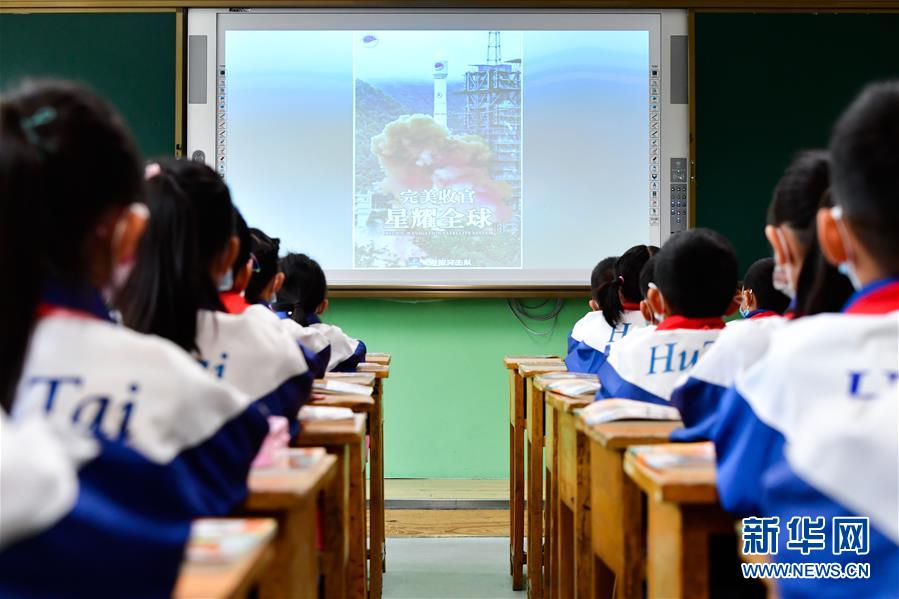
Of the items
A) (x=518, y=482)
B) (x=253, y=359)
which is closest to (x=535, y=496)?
(x=518, y=482)

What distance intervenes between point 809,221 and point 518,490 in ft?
6.77

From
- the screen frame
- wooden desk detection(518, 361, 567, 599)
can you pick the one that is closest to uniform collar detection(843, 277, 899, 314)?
wooden desk detection(518, 361, 567, 599)

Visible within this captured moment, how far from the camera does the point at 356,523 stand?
2096 mm

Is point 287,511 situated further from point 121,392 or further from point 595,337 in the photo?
point 595,337

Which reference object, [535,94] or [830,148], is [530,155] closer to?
[535,94]

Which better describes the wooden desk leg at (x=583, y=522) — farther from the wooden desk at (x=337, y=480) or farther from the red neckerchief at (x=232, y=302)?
the red neckerchief at (x=232, y=302)

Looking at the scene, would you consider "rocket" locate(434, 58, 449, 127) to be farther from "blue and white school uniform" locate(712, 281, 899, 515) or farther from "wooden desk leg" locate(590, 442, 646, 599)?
"blue and white school uniform" locate(712, 281, 899, 515)

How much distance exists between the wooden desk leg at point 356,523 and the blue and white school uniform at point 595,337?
3.82ft

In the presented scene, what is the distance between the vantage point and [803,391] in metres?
0.90

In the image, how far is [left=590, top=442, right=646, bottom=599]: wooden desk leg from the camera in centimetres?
157

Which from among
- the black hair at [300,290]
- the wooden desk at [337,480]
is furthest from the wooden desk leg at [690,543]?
the black hair at [300,290]

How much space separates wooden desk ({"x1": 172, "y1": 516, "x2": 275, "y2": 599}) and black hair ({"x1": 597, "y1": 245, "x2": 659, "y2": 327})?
2260 mm

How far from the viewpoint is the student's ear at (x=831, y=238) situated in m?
1.00

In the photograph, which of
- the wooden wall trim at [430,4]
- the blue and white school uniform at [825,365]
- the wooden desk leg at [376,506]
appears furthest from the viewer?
the wooden wall trim at [430,4]
